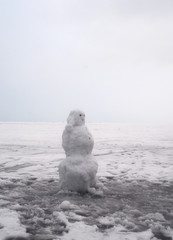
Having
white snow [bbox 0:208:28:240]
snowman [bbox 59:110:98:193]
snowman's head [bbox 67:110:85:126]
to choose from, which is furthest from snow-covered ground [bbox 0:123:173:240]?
snowman's head [bbox 67:110:85:126]

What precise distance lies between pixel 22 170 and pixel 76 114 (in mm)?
3847

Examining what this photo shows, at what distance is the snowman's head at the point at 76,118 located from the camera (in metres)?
6.94

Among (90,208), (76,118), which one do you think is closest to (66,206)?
(90,208)

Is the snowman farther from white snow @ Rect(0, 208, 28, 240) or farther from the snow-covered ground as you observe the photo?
white snow @ Rect(0, 208, 28, 240)

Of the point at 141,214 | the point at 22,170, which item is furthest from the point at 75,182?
the point at 22,170

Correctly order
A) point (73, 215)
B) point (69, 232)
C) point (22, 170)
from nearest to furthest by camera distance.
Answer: point (69, 232) → point (73, 215) → point (22, 170)

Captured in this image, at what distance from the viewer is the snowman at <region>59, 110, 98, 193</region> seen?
643cm

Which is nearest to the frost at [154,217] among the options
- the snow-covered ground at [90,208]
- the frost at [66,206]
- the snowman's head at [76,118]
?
the snow-covered ground at [90,208]

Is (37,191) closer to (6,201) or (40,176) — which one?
(6,201)

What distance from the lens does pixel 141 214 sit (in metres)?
5.08

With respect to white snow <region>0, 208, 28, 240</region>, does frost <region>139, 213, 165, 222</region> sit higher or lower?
lower

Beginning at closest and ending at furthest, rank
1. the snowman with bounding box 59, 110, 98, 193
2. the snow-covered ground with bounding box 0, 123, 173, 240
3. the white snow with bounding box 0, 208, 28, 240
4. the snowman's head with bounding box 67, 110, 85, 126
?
the white snow with bounding box 0, 208, 28, 240
the snow-covered ground with bounding box 0, 123, 173, 240
the snowman with bounding box 59, 110, 98, 193
the snowman's head with bounding box 67, 110, 85, 126

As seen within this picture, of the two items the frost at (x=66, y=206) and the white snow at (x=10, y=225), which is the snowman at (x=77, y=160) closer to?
the frost at (x=66, y=206)

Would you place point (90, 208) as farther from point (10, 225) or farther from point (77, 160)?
point (10, 225)
